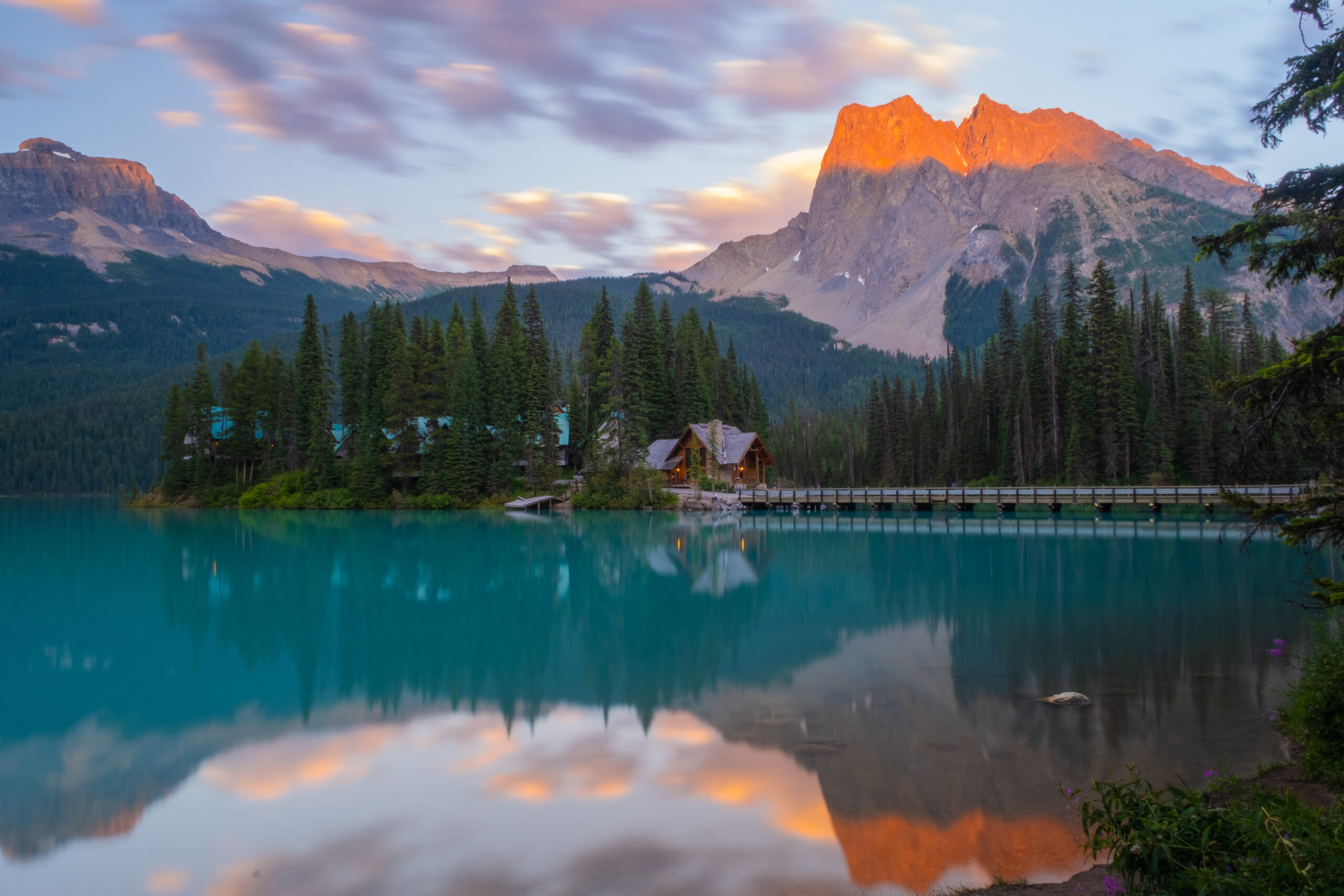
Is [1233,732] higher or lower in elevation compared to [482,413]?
lower

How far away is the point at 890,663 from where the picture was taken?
51.6 ft

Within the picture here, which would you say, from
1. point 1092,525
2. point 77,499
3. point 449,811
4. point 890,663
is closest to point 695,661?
point 890,663

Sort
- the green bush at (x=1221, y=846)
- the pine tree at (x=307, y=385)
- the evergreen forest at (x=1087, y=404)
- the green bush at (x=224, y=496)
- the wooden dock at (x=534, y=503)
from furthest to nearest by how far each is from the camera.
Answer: the green bush at (x=224, y=496) < the pine tree at (x=307, y=385) < the wooden dock at (x=534, y=503) < the evergreen forest at (x=1087, y=404) < the green bush at (x=1221, y=846)

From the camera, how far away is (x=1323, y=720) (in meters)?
8.99

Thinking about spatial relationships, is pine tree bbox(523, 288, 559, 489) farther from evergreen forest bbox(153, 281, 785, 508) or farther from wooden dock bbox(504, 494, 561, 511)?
wooden dock bbox(504, 494, 561, 511)

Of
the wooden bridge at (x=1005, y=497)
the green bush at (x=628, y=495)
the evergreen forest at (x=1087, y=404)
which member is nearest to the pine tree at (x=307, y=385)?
the green bush at (x=628, y=495)

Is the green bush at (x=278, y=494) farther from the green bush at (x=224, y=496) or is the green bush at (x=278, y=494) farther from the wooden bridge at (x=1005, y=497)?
the wooden bridge at (x=1005, y=497)

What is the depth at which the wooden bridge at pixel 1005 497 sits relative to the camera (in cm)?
5209

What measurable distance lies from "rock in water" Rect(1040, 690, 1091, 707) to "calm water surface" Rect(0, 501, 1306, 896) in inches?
8.6

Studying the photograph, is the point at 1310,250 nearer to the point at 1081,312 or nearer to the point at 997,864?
the point at 997,864

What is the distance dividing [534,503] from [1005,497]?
34.9m

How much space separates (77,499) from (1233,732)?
5822 inches

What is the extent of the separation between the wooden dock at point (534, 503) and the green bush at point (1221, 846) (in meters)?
63.8

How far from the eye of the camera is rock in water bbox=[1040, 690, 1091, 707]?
1227cm
